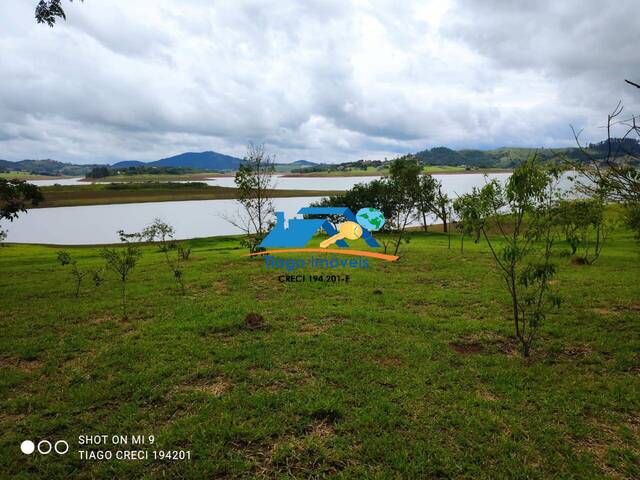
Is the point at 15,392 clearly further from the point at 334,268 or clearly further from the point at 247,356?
the point at 334,268

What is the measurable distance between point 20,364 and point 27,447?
3.66 metres

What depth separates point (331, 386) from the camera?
6.67 m

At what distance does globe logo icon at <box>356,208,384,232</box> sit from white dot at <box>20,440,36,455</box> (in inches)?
1189

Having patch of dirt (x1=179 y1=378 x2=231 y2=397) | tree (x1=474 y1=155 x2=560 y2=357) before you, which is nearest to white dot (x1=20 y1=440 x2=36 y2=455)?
patch of dirt (x1=179 y1=378 x2=231 y2=397)

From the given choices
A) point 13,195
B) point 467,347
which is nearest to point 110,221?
A: point 13,195

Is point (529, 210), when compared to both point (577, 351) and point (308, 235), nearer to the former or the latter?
point (577, 351)

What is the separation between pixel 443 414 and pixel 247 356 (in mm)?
4253

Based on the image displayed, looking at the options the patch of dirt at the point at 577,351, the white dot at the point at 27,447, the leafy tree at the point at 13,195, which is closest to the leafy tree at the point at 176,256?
the leafy tree at the point at 13,195

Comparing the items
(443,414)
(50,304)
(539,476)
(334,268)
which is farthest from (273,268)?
(539,476)

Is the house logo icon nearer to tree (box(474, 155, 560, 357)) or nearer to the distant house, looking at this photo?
the distant house

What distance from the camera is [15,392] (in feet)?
21.9

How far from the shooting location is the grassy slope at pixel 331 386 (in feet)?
15.9

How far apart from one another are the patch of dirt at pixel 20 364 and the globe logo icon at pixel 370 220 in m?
28.3

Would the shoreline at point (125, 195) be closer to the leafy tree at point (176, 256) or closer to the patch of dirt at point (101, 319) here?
the leafy tree at point (176, 256)
